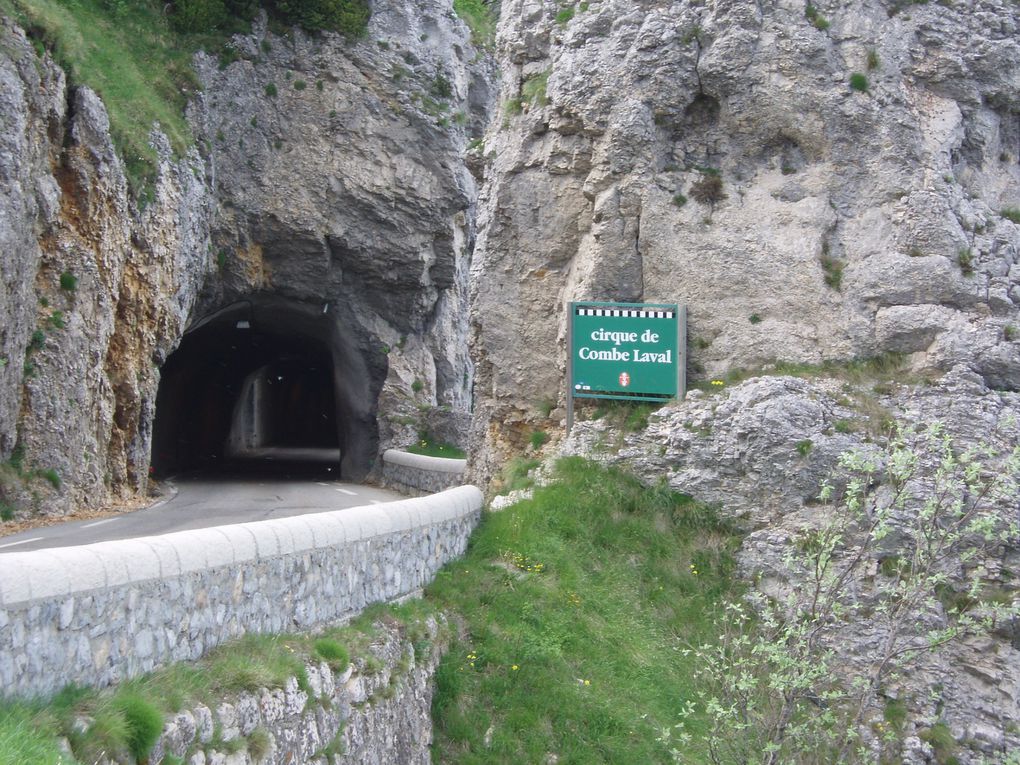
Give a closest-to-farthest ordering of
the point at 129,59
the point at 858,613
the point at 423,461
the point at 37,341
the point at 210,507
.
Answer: the point at 858,613 < the point at 37,341 < the point at 210,507 < the point at 423,461 < the point at 129,59

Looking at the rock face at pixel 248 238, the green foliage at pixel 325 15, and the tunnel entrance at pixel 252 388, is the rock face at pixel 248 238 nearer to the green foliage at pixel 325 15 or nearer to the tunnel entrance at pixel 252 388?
the tunnel entrance at pixel 252 388

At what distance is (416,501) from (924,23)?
30.2ft

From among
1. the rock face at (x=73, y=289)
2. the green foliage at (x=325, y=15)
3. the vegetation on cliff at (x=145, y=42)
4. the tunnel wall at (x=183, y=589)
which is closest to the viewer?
the tunnel wall at (x=183, y=589)

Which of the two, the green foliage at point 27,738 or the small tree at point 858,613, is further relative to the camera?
the small tree at point 858,613

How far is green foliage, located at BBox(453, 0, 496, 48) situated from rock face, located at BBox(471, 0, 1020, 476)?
59.0 feet

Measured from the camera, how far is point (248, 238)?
26953 mm

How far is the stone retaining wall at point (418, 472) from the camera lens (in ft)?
73.9

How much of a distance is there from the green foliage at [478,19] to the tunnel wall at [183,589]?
24595 mm

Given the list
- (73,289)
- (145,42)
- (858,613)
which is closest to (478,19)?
(145,42)

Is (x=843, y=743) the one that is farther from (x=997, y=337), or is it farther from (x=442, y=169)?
(x=442, y=169)

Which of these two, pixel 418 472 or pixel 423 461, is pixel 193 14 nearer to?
pixel 423 461

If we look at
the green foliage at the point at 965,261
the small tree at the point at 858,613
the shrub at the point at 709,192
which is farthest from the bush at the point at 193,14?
the small tree at the point at 858,613

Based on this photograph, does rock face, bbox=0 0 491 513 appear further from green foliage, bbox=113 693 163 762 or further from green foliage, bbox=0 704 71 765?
green foliage, bbox=0 704 71 765

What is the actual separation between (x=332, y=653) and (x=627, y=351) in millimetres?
6481
